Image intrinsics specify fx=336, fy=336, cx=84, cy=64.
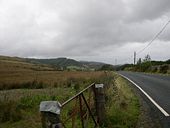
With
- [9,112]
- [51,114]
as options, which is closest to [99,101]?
[51,114]

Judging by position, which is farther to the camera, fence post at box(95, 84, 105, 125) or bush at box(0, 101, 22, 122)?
bush at box(0, 101, 22, 122)

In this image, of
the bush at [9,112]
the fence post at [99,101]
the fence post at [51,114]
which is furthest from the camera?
the bush at [9,112]

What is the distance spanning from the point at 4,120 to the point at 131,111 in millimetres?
6872

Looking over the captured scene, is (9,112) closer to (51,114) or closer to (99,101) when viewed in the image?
(99,101)

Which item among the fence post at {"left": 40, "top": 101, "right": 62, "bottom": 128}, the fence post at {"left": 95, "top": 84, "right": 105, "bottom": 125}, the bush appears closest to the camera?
the fence post at {"left": 40, "top": 101, "right": 62, "bottom": 128}

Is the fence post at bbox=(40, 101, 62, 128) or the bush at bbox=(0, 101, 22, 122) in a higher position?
the fence post at bbox=(40, 101, 62, 128)

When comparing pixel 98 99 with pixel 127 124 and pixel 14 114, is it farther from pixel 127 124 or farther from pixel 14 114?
pixel 14 114

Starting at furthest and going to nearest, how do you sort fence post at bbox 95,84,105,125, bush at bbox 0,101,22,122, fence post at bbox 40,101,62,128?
bush at bbox 0,101,22,122 → fence post at bbox 95,84,105,125 → fence post at bbox 40,101,62,128

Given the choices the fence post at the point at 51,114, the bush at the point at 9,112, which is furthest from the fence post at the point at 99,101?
the bush at the point at 9,112

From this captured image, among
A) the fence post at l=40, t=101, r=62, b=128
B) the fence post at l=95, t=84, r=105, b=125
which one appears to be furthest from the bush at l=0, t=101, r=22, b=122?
the fence post at l=40, t=101, r=62, b=128

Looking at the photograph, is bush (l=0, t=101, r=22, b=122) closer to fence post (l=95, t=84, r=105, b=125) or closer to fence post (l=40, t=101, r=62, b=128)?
fence post (l=95, t=84, r=105, b=125)

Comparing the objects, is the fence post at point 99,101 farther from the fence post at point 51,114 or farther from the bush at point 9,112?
the bush at point 9,112

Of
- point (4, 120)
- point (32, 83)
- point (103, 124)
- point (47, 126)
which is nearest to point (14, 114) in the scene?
point (4, 120)

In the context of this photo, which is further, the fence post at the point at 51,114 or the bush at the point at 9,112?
the bush at the point at 9,112
